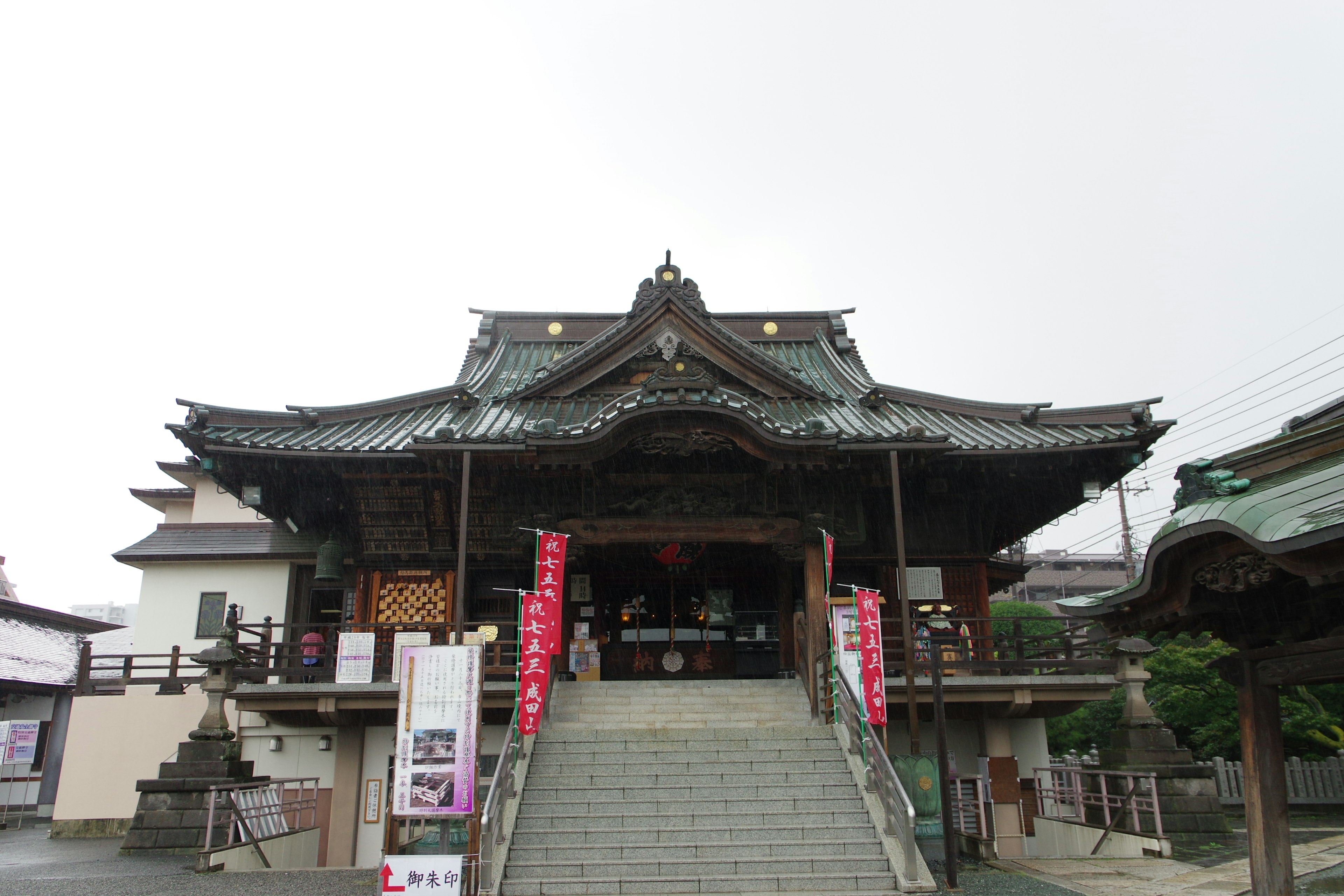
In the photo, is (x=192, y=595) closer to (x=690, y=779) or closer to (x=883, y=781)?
(x=690, y=779)

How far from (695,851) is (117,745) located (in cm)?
1418

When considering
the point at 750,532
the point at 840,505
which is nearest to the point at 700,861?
the point at 750,532

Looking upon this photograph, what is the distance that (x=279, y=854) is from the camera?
13586mm

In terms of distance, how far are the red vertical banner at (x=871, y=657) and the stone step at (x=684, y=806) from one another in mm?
1392

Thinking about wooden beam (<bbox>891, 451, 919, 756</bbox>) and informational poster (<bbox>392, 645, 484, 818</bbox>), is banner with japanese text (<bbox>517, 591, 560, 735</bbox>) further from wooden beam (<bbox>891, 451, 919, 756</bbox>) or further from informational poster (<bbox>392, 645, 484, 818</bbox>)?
wooden beam (<bbox>891, 451, 919, 756</bbox>)

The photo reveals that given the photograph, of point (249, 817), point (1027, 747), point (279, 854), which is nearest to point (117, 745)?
point (279, 854)

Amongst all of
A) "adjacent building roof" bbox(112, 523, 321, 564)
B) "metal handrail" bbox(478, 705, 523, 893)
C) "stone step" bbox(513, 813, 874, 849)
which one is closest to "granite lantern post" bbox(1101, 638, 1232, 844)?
"stone step" bbox(513, 813, 874, 849)

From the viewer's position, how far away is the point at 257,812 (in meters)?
13.2

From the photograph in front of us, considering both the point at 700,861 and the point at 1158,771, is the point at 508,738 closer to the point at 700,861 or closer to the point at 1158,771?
the point at 700,861

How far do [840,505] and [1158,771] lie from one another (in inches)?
256

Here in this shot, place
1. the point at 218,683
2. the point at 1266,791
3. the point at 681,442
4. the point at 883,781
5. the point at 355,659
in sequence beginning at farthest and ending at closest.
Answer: the point at 681,442 → the point at 355,659 → the point at 218,683 → the point at 883,781 → the point at 1266,791

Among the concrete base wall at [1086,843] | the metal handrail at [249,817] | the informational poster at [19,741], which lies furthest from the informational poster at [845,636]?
the informational poster at [19,741]

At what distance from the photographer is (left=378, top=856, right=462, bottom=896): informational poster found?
8047mm

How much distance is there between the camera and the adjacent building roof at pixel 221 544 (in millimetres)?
20062
